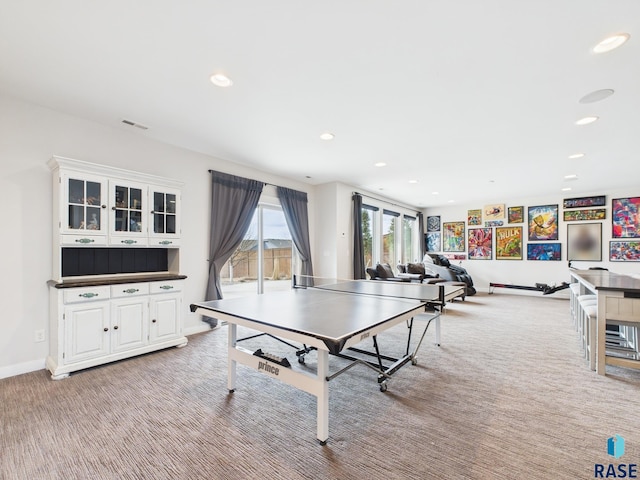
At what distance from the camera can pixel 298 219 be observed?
5.99 metres

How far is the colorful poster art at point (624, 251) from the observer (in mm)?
6859

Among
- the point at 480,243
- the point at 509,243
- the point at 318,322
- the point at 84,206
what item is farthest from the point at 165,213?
the point at 509,243

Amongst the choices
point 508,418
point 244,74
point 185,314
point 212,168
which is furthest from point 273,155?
point 508,418

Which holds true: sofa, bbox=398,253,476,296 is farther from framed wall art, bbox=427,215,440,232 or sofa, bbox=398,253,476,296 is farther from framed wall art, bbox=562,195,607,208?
framed wall art, bbox=562,195,607,208

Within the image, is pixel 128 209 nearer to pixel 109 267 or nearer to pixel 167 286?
pixel 109 267

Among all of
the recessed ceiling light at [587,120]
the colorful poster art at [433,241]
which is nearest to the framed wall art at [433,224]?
the colorful poster art at [433,241]

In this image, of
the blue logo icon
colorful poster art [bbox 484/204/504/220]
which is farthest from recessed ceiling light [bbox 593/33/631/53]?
colorful poster art [bbox 484/204/504/220]

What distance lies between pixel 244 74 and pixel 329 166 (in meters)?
2.78

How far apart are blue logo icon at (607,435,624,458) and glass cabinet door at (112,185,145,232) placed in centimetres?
462

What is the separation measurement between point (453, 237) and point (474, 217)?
2.95 feet

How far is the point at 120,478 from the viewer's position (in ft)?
5.23

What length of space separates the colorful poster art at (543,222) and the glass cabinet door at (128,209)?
31.1ft

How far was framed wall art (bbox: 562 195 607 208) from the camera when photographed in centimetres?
719

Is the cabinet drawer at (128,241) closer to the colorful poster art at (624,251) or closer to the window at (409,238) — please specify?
the window at (409,238)
